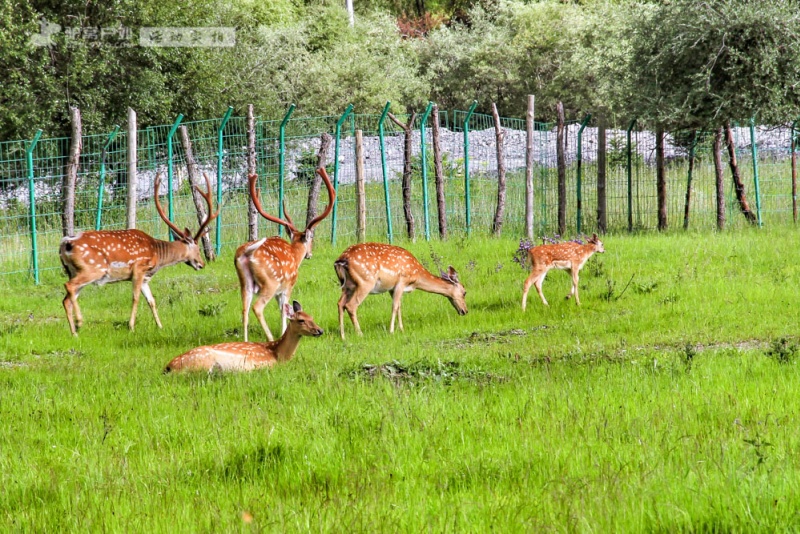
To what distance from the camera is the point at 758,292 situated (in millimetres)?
12250

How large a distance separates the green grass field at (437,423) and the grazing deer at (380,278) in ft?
A: 1.27

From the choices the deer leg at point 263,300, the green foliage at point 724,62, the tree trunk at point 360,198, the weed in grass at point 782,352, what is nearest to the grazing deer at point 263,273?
the deer leg at point 263,300

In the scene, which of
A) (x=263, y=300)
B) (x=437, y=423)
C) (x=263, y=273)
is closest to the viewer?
(x=437, y=423)

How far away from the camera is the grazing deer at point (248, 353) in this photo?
30.1 feet

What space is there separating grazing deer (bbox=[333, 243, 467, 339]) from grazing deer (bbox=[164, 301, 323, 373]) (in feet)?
7.23

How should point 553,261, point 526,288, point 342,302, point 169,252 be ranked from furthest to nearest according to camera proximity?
point 169,252 → point 553,261 → point 526,288 → point 342,302

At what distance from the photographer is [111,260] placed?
1306 cm

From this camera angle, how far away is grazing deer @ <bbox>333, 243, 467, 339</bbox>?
12.2 m

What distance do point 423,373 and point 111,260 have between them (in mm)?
6142

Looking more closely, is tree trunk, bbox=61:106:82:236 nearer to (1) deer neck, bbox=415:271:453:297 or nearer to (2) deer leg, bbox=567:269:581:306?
(1) deer neck, bbox=415:271:453:297

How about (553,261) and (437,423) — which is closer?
(437,423)

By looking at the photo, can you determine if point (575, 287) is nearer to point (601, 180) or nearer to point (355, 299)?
point (355, 299)

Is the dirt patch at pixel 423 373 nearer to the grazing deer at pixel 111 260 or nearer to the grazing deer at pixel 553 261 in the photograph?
the grazing deer at pixel 553 261

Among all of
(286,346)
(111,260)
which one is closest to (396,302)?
(286,346)
